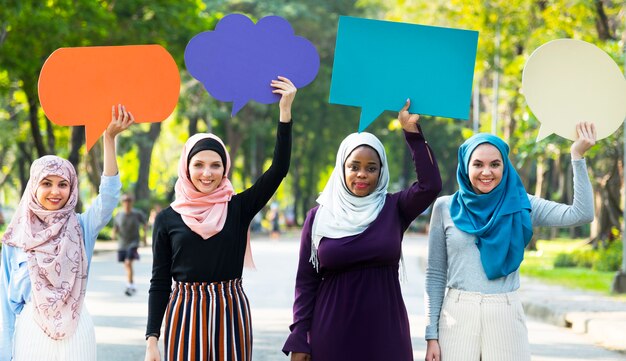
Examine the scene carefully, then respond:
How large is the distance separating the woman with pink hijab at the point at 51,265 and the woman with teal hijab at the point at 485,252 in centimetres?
164

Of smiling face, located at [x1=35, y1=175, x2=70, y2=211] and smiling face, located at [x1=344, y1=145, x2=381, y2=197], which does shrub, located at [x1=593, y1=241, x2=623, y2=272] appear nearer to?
smiling face, located at [x1=344, y1=145, x2=381, y2=197]

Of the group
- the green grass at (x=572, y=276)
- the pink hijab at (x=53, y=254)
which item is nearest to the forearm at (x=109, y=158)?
the pink hijab at (x=53, y=254)

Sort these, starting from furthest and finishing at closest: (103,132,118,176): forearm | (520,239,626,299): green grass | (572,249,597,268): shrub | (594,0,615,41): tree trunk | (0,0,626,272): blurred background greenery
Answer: (572,249,597,268): shrub, (0,0,626,272): blurred background greenery, (594,0,615,41): tree trunk, (520,239,626,299): green grass, (103,132,118,176): forearm

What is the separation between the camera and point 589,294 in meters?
15.3

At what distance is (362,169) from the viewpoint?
189 inches

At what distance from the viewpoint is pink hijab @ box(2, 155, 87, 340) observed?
16.2 feet

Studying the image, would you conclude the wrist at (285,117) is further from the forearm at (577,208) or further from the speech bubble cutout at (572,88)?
the forearm at (577,208)

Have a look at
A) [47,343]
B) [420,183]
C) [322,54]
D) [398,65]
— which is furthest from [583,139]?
[322,54]

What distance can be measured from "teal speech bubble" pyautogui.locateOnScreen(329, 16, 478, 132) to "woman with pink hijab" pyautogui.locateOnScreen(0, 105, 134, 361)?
111 centimetres

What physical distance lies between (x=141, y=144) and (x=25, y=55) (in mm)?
15205

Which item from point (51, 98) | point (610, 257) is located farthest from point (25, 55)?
point (51, 98)

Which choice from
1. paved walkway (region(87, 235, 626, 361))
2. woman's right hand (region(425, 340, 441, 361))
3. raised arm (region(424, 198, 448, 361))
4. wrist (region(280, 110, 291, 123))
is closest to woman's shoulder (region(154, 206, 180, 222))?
wrist (region(280, 110, 291, 123))

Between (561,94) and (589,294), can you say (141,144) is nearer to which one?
(589,294)

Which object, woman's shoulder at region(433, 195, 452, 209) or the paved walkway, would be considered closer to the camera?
woman's shoulder at region(433, 195, 452, 209)
